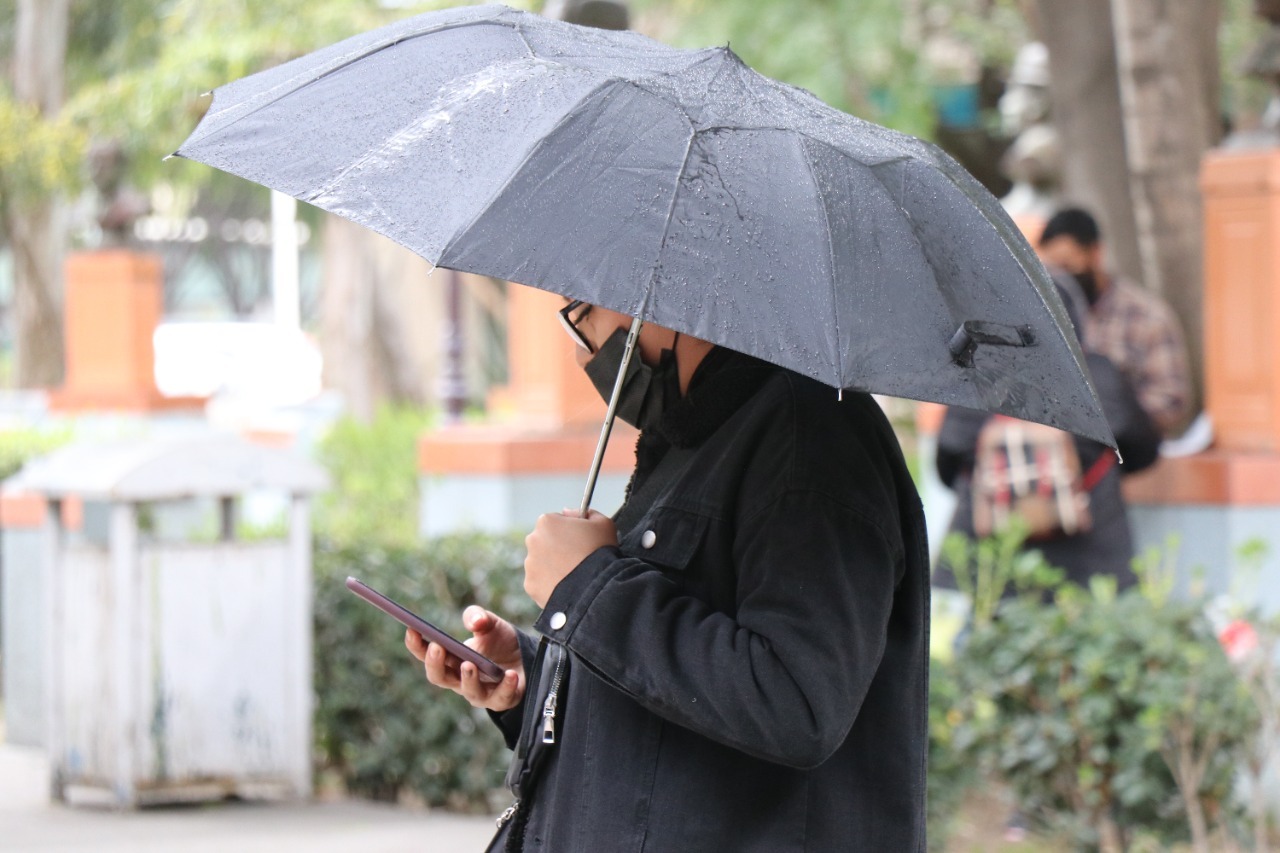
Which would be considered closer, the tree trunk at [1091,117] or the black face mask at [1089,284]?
the black face mask at [1089,284]

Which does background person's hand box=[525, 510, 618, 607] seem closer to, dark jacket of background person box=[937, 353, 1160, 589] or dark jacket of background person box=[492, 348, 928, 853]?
dark jacket of background person box=[492, 348, 928, 853]

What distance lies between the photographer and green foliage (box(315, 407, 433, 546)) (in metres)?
12.1

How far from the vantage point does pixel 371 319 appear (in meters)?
20.6

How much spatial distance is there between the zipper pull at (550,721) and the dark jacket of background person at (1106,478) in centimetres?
397

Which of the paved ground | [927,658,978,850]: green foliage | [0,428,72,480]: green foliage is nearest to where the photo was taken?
[927,658,978,850]: green foliage

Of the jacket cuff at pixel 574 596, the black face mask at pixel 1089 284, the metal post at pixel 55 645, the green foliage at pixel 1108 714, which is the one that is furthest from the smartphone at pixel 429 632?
the black face mask at pixel 1089 284

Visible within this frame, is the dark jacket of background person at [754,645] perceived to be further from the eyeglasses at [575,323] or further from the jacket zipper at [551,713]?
the eyeglasses at [575,323]

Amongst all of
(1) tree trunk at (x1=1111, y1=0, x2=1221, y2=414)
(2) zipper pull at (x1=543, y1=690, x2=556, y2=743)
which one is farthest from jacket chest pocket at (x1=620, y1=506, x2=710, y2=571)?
(1) tree trunk at (x1=1111, y1=0, x2=1221, y2=414)

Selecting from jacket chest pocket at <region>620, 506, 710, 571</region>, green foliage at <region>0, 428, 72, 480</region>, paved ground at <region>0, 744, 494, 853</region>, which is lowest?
paved ground at <region>0, 744, 494, 853</region>

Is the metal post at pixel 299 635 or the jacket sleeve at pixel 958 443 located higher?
the jacket sleeve at pixel 958 443

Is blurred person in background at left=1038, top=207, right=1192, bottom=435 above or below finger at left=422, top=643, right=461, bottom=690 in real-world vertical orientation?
above

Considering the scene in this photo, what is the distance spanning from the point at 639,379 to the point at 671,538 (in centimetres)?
24

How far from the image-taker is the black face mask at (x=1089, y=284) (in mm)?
6531

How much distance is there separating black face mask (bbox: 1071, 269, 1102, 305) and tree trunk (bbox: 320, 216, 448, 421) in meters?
13.3
